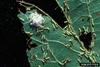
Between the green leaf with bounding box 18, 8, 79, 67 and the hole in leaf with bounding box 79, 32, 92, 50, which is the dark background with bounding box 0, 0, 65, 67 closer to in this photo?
the green leaf with bounding box 18, 8, 79, 67

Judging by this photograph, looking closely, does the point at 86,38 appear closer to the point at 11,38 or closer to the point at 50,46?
the point at 50,46

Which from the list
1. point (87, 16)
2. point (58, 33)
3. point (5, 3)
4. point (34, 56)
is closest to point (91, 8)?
point (87, 16)

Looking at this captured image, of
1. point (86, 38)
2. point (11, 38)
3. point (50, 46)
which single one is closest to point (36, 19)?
point (50, 46)

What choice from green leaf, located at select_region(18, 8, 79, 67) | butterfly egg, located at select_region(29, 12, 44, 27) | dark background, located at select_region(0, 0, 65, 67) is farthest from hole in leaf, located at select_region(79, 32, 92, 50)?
dark background, located at select_region(0, 0, 65, 67)

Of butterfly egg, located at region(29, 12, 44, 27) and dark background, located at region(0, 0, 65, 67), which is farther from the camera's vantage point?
dark background, located at region(0, 0, 65, 67)

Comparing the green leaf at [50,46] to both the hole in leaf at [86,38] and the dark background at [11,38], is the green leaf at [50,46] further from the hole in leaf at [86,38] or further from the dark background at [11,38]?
the dark background at [11,38]

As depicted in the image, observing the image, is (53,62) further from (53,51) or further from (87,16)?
(87,16)
